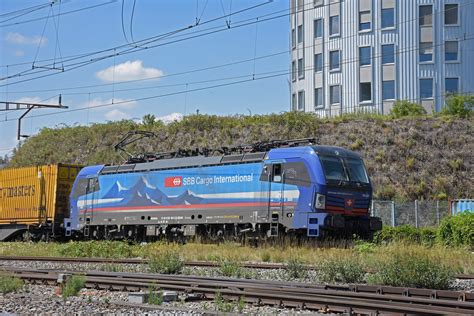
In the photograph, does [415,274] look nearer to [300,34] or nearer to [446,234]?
[446,234]

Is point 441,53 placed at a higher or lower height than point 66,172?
higher

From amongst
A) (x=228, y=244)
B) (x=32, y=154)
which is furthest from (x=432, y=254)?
(x=32, y=154)

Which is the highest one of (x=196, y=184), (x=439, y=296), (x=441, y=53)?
(x=441, y=53)

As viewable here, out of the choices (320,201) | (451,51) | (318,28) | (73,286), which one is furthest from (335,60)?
(73,286)

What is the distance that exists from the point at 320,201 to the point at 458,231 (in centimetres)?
586

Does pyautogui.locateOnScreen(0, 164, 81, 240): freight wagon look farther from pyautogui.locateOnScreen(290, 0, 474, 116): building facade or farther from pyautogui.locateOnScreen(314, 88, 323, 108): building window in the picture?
pyautogui.locateOnScreen(314, 88, 323, 108): building window

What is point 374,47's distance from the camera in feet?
185

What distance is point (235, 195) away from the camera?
25609 millimetres

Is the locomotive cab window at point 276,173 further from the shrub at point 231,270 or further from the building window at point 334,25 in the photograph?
the building window at point 334,25

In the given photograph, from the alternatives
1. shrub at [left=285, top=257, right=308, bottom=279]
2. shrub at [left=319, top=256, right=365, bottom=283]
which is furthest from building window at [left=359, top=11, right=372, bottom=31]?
shrub at [left=319, top=256, right=365, bottom=283]

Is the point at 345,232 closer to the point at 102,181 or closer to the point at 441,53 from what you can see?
the point at 102,181

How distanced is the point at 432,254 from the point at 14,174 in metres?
25.8

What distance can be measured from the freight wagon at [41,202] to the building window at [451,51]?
33.0m

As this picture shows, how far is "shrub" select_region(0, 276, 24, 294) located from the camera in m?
14.7
